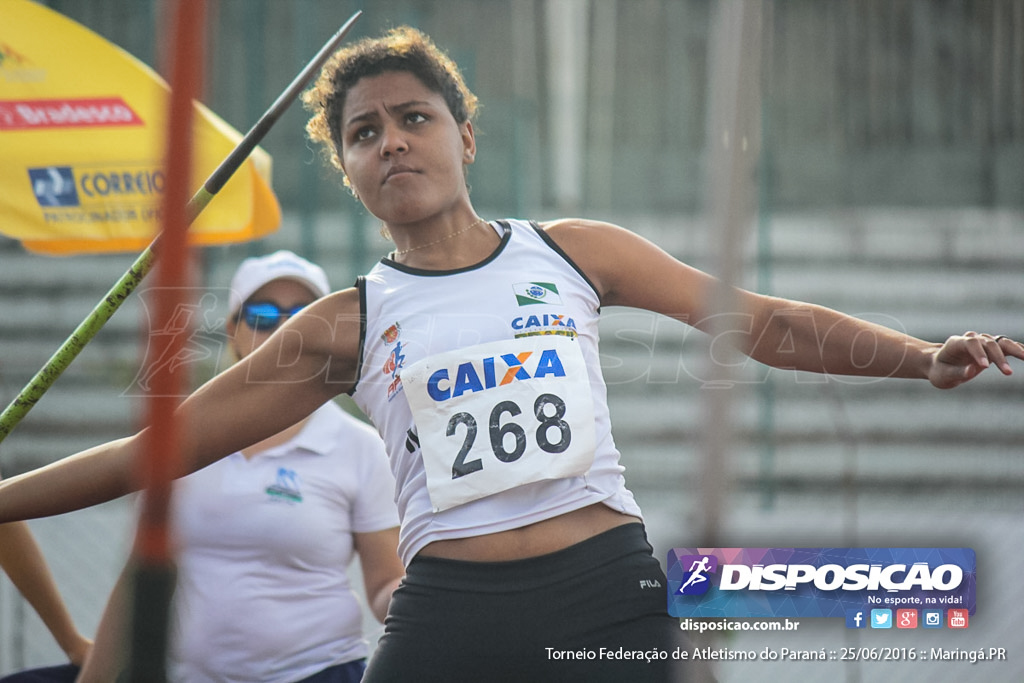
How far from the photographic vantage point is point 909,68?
5914mm

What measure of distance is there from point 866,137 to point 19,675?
505 cm

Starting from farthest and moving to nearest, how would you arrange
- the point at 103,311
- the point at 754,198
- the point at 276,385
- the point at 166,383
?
the point at 754,198, the point at 103,311, the point at 276,385, the point at 166,383

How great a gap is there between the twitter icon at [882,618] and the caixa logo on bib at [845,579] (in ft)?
0.04

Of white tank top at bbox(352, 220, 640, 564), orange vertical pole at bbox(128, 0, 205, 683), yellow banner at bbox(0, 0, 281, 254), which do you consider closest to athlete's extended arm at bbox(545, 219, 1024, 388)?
white tank top at bbox(352, 220, 640, 564)

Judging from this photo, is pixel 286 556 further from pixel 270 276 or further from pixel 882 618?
pixel 882 618

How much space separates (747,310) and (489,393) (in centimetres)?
50

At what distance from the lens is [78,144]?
3.38 meters

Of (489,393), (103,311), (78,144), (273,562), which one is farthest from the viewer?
(78,144)

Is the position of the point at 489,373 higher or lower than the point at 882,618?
higher

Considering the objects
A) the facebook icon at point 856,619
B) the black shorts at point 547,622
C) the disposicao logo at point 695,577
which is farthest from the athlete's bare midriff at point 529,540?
the facebook icon at point 856,619

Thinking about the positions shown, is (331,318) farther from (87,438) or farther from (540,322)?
(87,438)

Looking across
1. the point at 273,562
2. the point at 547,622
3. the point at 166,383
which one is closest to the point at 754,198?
the point at 273,562

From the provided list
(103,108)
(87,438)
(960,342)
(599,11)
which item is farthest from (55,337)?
(960,342)

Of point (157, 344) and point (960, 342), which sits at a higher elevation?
point (157, 344)
